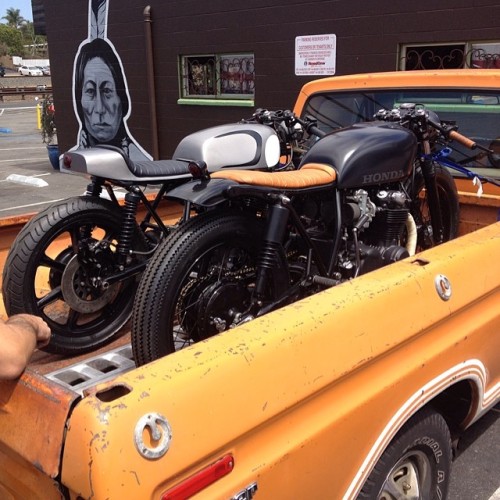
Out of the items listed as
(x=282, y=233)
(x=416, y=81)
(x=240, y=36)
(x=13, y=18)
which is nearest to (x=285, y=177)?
(x=282, y=233)

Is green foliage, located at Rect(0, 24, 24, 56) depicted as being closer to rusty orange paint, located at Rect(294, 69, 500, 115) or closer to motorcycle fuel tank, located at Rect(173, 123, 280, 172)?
rusty orange paint, located at Rect(294, 69, 500, 115)

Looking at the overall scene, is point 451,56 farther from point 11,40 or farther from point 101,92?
point 11,40

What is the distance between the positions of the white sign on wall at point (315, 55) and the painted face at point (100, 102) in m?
4.49

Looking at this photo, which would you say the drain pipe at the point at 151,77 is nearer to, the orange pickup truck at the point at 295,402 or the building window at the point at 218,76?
the building window at the point at 218,76

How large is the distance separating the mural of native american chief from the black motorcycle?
941 centimetres

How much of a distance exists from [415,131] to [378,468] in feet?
6.11

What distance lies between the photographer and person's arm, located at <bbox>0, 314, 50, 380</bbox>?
153 cm

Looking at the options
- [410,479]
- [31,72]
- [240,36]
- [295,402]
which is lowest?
[410,479]

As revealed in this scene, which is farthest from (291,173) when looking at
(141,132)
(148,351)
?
(141,132)

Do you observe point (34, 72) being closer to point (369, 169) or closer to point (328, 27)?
point (328, 27)

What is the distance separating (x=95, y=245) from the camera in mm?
2818

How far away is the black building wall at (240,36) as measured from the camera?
782cm

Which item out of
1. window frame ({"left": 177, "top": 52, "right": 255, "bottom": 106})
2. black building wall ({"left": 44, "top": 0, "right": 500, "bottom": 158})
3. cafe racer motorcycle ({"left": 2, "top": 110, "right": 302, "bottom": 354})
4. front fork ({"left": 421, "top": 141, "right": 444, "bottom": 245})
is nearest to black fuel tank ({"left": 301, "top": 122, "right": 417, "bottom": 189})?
front fork ({"left": 421, "top": 141, "right": 444, "bottom": 245})

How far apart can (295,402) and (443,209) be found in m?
2.17
